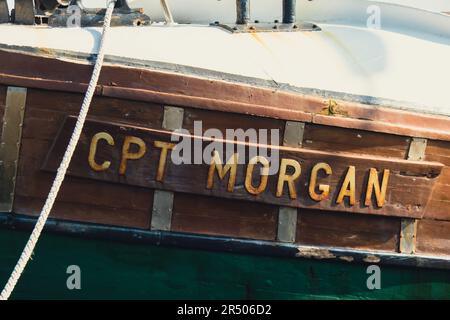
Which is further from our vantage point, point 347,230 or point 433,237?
point 433,237

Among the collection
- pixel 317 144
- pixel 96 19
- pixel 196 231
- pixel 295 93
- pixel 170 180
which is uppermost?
pixel 96 19

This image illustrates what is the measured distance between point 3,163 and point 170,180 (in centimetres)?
82

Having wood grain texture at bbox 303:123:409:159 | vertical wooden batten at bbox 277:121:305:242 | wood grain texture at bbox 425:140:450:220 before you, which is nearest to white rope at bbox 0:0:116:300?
vertical wooden batten at bbox 277:121:305:242

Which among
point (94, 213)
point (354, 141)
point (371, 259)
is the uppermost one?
point (354, 141)

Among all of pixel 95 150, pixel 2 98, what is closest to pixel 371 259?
pixel 95 150

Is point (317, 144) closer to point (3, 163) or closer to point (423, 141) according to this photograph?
point (423, 141)

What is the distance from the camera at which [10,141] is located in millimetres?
3934

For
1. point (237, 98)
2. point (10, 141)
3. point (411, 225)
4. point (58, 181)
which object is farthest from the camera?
point (411, 225)

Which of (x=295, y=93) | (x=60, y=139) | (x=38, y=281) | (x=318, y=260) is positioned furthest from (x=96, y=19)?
(x=318, y=260)

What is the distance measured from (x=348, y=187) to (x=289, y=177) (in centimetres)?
32

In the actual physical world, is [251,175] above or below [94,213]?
above

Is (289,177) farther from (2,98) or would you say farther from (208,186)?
(2,98)

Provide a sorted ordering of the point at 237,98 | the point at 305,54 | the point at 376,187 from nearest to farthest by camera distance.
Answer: the point at 237,98
the point at 376,187
the point at 305,54

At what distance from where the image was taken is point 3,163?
3938 mm
